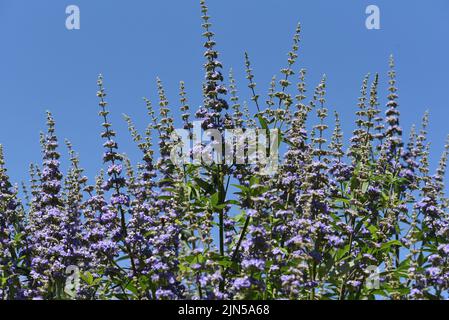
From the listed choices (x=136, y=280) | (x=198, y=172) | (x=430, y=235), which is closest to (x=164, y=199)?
(x=198, y=172)

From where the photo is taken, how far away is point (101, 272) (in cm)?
1010

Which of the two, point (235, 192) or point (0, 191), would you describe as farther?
point (0, 191)

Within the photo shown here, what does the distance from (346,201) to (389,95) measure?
309cm

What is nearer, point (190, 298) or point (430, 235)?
point (190, 298)

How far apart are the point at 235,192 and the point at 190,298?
173 centimetres

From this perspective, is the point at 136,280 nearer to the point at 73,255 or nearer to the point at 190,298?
the point at 190,298

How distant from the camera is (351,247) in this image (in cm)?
988
